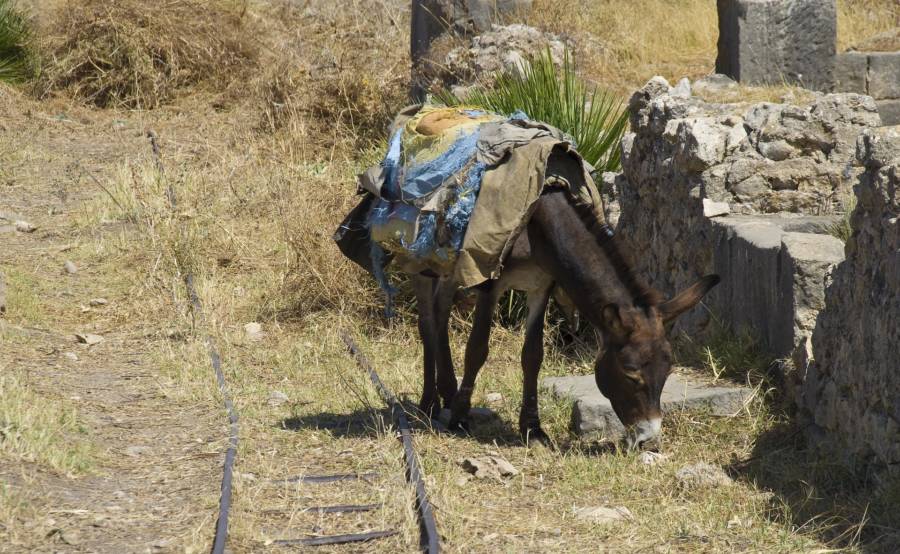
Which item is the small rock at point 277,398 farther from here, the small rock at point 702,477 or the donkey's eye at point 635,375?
the small rock at point 702,477

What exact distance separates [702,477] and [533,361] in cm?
125

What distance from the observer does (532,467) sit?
6.22 metres

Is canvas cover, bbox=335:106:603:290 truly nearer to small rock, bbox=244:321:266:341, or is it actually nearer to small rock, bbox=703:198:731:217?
small rock, bbox=703:198:731:217

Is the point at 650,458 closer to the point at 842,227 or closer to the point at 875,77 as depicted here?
the point at 842,227

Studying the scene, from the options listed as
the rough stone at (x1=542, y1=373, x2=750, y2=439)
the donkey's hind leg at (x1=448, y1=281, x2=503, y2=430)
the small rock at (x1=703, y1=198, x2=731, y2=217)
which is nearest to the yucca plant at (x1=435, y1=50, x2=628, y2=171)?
the small rock at (x1=703, y1=198, x2=731, y2=217)

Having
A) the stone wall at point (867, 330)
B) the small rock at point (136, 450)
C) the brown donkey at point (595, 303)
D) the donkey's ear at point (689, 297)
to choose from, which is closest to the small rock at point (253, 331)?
the small rock at point (136, 450)

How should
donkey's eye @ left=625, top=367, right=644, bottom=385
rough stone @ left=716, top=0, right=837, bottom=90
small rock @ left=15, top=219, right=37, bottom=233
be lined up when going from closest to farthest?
donkey's eye @ left=625, top=367, right=644, bottom=385 → rough stone @ left=716, top=0, right=837, bottom=90 → small rock @ left=15, top=219, right=37, bottom=233

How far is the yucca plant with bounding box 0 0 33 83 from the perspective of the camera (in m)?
17.7

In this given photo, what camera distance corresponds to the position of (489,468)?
19.8 ft

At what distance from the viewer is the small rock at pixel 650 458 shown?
19.6 feet

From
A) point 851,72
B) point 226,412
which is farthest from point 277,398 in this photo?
point 851,72

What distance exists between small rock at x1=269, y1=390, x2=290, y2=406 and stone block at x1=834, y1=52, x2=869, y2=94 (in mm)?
6722

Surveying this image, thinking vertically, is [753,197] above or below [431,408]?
above

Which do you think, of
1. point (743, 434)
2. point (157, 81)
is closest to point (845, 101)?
point (743, 434)
